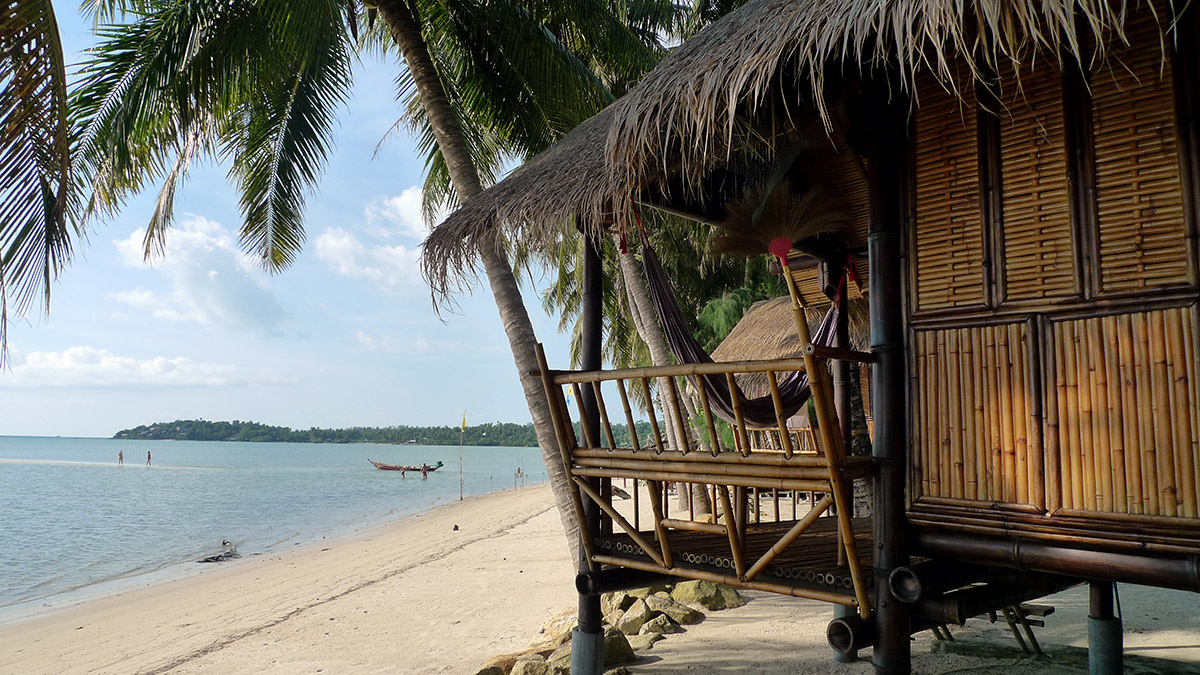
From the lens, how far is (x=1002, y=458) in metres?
2.40

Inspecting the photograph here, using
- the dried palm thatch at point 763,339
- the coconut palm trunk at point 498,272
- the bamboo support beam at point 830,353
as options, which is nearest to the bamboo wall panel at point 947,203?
the bamboo support beam at point 830,353

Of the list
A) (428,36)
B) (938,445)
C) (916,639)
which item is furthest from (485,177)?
(938,445)

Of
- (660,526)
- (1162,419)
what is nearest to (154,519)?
(660,526)

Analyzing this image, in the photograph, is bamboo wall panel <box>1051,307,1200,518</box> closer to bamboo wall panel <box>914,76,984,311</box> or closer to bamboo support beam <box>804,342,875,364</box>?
bamboo wall panel <box>914,76,984,311</box>

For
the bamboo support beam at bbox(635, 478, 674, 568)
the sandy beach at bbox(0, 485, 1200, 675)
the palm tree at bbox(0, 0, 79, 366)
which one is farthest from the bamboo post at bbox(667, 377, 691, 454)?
the palm tree at bbox(0, 0, 79, 366)

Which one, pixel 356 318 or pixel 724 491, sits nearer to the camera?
pixel 724 491

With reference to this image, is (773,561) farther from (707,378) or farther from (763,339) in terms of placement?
(763,339)

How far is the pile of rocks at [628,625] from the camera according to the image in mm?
4285

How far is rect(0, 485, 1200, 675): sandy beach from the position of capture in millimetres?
4332

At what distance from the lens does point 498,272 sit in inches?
210

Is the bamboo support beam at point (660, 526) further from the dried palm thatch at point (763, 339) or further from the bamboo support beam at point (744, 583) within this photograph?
the dried palm thatch at point (763, 339)

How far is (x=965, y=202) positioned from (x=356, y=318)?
1580 inches

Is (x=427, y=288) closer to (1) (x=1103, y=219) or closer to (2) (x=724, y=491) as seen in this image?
(2) (x=724, y=491)

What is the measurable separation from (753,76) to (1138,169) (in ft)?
3.83
